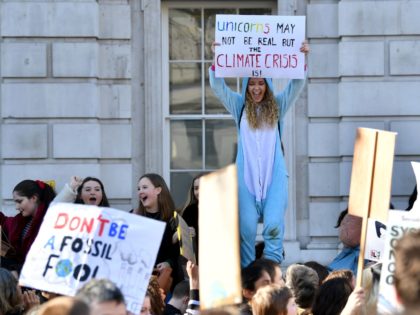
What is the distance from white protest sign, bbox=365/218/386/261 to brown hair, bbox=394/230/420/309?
13.4 feet

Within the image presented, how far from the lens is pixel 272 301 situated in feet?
23.3

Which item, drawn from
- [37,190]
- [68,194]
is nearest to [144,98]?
[37,190]

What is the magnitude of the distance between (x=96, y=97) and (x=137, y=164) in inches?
28.6

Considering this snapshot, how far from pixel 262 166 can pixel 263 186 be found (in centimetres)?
14

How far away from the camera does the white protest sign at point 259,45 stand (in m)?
9.76

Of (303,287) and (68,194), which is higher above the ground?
(68,194)

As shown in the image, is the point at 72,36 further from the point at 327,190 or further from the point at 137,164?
the point at 327,190

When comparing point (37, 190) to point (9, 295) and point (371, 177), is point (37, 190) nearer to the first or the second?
point (9, 295)

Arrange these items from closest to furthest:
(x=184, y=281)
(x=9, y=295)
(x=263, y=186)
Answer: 1. (x=9, y=295)
2. (x=184, y=281)
3. (x=263, y=186)

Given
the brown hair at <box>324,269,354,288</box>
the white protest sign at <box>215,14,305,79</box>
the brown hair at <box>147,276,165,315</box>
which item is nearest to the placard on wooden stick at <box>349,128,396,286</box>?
the brown hair at <box>324,269,354,288</box>

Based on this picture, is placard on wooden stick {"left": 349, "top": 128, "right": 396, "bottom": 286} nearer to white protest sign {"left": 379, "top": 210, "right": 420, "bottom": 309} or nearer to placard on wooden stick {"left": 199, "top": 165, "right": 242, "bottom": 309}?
white protest sign {"left": 379, "top": 210, "right": 420, "bottom": 309}

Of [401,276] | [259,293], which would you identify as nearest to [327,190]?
[259,293]

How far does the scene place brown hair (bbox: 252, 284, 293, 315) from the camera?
710 cm

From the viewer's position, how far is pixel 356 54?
12.8 metres
